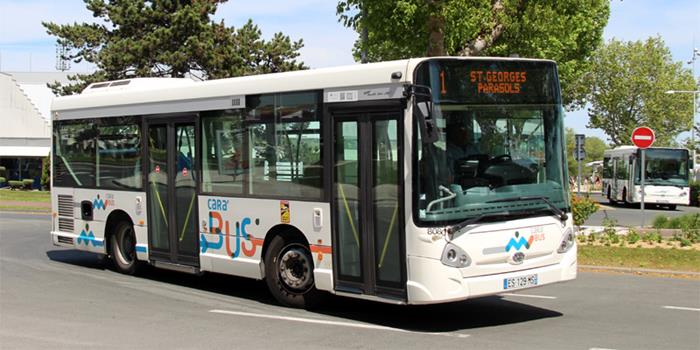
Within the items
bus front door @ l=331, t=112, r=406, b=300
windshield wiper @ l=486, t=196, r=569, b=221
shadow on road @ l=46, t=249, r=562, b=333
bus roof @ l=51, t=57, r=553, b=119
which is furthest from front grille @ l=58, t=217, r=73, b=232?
windshield wiper @ l=486, t=196, r=569, b=221

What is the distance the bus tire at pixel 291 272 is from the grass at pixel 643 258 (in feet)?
22.1

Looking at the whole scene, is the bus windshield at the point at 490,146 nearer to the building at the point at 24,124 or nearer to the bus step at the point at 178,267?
the bus step at the point at 178,267

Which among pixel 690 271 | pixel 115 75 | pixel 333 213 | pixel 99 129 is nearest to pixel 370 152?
pixel 333 213

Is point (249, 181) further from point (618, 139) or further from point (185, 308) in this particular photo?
point (618, 139)

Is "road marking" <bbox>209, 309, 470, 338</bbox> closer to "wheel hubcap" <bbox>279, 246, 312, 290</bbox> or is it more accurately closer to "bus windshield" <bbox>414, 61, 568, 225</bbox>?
"wheel hubcap" <bbox>279, 246, 312, 290</bbox>

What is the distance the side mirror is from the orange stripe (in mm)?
1997

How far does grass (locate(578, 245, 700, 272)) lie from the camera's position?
15.0 m

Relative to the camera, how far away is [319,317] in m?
10.2

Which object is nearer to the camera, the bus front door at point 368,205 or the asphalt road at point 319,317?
the asphalt road at point 319,317

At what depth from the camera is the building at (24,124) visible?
59.5 metres

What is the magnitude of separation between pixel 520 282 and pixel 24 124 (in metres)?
64.1

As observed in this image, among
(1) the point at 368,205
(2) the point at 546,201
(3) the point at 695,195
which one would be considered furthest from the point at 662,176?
(1) the point at 368,205

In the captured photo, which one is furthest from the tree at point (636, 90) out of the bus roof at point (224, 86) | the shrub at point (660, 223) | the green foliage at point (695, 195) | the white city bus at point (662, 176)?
the bus roof at point (224, 86)

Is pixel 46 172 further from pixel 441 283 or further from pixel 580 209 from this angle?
pixel 441 283
